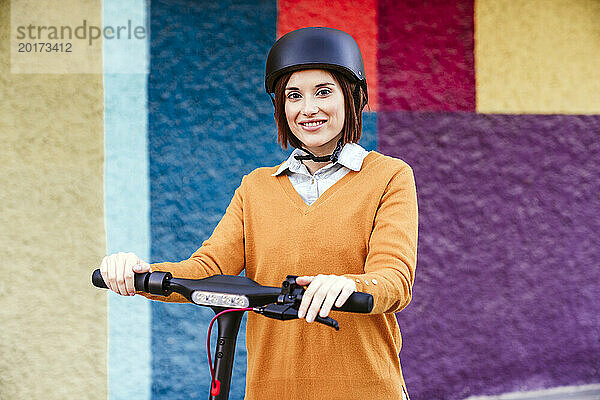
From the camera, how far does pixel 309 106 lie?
1735 mm

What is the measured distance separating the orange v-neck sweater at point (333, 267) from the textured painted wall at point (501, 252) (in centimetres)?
199

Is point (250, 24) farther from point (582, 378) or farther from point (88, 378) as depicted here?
point (582, 378)

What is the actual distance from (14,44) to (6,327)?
1590 millimetres

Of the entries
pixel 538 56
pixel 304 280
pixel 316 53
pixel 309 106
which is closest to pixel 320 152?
pixel 309 106

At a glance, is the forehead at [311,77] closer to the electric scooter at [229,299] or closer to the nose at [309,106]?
the nose at [309,106]

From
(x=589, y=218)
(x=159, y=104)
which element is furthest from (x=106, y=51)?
(x=589, y=218)

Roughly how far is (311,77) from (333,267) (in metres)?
0.59

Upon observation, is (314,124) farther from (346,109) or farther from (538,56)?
(538,56)

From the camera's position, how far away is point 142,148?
326 cm

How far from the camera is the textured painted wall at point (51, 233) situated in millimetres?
Result: 3164

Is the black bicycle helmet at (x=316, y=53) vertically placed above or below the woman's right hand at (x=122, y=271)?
above

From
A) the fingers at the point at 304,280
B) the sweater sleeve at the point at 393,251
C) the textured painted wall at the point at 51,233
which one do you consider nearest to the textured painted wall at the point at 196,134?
the textured painted wall at the point at 51,233

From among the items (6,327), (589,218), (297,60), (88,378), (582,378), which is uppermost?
(297,60)

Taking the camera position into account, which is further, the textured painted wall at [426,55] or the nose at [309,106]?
the textured painted wall at [426,55]
